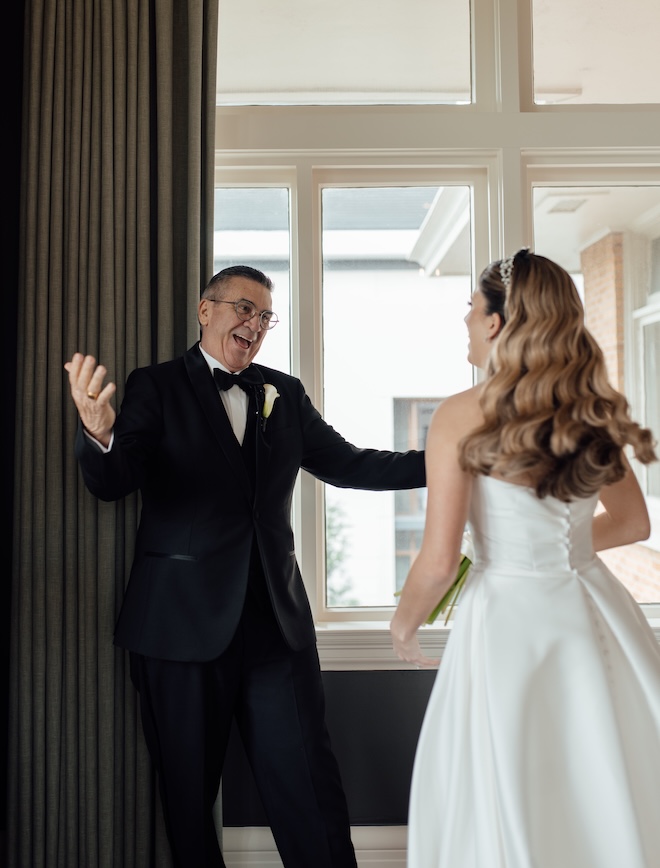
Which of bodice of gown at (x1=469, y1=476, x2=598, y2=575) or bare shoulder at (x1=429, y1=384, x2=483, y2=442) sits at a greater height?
bare shoulder at (x1=429, y1=384, x2=483, y2=442)

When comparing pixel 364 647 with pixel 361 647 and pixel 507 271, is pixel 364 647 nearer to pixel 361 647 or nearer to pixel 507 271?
pixel 361 647

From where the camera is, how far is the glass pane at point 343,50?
2.61 meters

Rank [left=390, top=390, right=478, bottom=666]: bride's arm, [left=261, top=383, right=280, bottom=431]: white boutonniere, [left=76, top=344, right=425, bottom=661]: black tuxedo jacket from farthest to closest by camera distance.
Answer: [left=261, top=383, right=280, bottom=431]: white boutonniere → [left=76, top=344, right=425, bottom=661]: black tuxedo jacket → [left=390, top=390, right=478, bottom=666]: bride's arm

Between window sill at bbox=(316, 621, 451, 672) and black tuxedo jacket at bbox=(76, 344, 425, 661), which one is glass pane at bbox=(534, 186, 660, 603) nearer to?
window sill at bbox=(316, 621, 451, 672)

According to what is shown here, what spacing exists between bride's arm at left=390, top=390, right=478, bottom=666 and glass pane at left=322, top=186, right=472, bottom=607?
1.01m

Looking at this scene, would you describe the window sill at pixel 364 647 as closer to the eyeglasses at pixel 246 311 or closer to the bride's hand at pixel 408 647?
the bride's hand at pixel 408 647

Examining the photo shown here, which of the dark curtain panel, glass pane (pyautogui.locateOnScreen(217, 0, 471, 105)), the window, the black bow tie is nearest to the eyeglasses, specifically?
the black bow tie

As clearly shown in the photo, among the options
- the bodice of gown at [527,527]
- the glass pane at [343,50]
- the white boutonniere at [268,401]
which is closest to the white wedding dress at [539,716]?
the bodice of gown at [527,527]

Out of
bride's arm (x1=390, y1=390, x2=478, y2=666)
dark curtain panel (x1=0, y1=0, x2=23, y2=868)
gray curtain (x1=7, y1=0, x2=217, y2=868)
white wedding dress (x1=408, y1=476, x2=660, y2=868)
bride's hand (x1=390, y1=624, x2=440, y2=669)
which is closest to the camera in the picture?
white wedding dress (x1=408, y1=476, x2=660, y2=868)

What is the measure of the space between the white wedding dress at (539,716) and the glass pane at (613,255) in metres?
1.17

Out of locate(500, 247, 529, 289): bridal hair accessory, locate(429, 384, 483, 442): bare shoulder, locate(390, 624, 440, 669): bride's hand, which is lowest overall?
locate(390, 624, 440, 669): bride's hand

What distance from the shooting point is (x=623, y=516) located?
1862 mm

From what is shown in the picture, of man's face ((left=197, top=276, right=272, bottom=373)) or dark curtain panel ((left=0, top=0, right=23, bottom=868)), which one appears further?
dark curtain panel ((left=0, top=0, right=23, bottom=868))

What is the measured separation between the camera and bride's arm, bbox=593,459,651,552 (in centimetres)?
185
